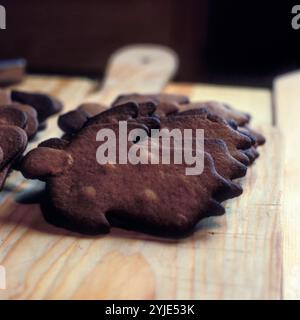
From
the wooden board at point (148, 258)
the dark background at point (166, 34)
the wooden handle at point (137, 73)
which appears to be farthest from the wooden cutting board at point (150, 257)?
the dark background at point (166, 34)

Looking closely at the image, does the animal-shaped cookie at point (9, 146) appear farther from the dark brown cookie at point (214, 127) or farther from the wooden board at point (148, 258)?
the dark brown cookie at point (214, 127)

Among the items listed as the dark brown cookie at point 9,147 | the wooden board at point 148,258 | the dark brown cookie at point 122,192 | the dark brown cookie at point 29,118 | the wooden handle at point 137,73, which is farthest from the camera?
the wooden handle at point 137,73

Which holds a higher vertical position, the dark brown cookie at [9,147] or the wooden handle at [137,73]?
the dark brown cookie at [9,147]

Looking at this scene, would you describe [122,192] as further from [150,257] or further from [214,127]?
[214,127]

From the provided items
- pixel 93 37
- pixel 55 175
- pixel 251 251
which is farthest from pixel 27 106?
pixel 93 37

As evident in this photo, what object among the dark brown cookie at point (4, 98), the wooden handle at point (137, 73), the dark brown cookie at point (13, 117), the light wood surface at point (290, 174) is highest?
the dark brown cookie at point (13, 117)

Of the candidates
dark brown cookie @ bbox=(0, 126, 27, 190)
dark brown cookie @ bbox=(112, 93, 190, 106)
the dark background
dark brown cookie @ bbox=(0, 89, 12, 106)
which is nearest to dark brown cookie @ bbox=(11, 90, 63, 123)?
dark brown cookie @ bbox=(0, 89, 12, 106)
